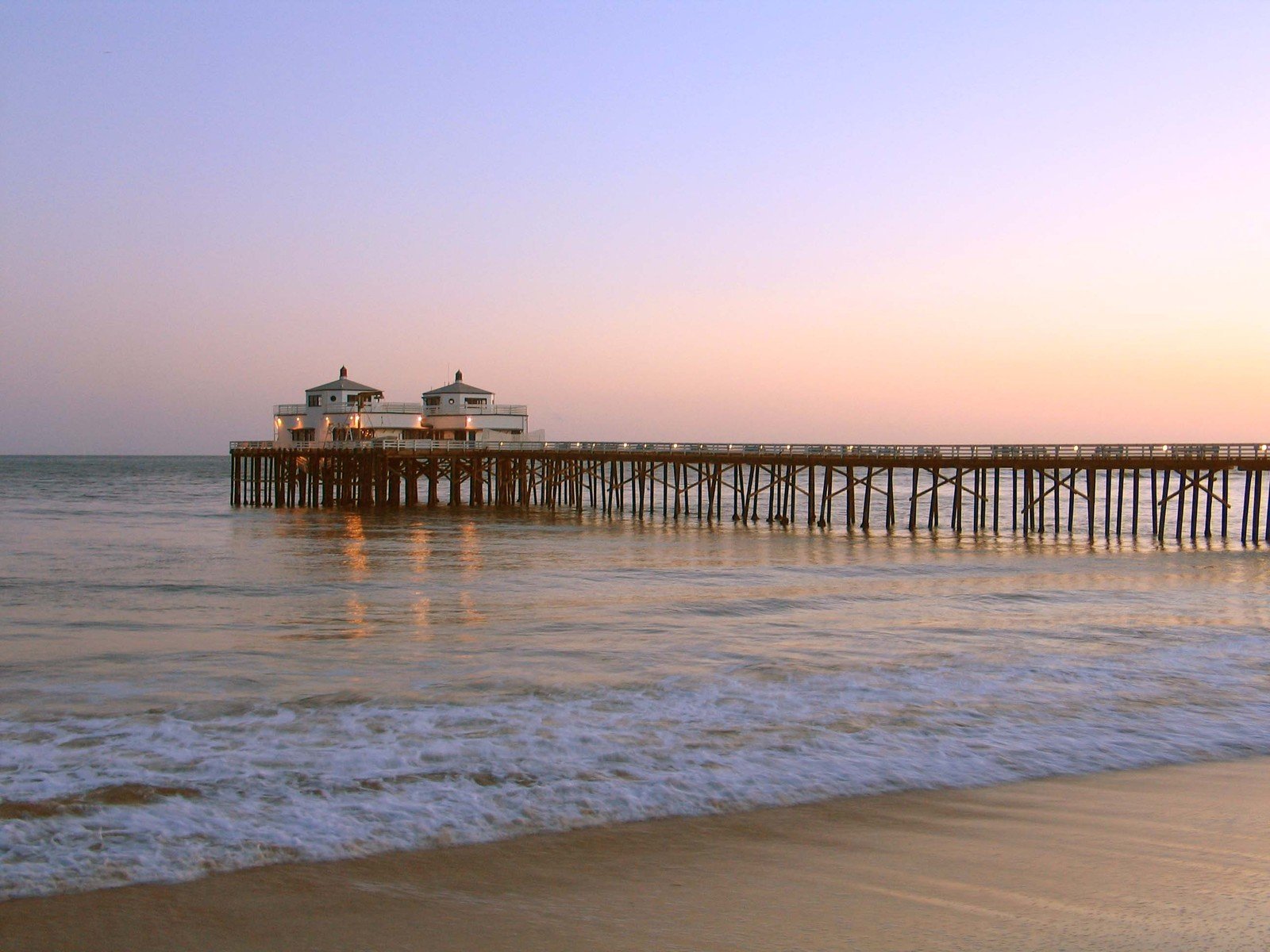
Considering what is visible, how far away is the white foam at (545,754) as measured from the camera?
21.8 ft

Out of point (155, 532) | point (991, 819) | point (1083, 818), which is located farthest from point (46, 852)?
point (155, 532)

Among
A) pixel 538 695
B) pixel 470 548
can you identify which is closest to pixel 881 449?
pixel 470 548

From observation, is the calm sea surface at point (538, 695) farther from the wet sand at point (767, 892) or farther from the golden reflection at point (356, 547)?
the golden reflection at point (356, 547)

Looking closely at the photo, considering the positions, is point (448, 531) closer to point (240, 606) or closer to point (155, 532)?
point (155, 532)

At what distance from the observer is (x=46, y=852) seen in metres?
6.23

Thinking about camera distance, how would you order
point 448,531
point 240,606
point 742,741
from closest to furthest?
point 742,741, point 240,606, point 448,531

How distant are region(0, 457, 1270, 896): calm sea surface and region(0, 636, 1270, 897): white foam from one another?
0.04m

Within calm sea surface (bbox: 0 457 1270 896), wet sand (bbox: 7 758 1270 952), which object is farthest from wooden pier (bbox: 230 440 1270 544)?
wet sand (bbox: 7 758 1270 952)

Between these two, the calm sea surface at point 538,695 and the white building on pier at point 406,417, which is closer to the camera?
the calm sea surface at point 538,695

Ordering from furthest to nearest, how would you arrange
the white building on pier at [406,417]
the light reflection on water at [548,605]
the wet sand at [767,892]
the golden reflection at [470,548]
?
the white building on pier at [406,417]
the golden reflection at [470,548]
the light reflection on water at [548,605]
the wet sand at [767,892]

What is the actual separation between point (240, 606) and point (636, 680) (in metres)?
9.11

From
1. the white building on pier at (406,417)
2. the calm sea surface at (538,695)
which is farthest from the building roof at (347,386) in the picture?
the calm sea surface at (538,695)

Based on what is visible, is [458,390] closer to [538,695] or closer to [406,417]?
[406,417]

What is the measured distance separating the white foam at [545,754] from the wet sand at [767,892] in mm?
403
